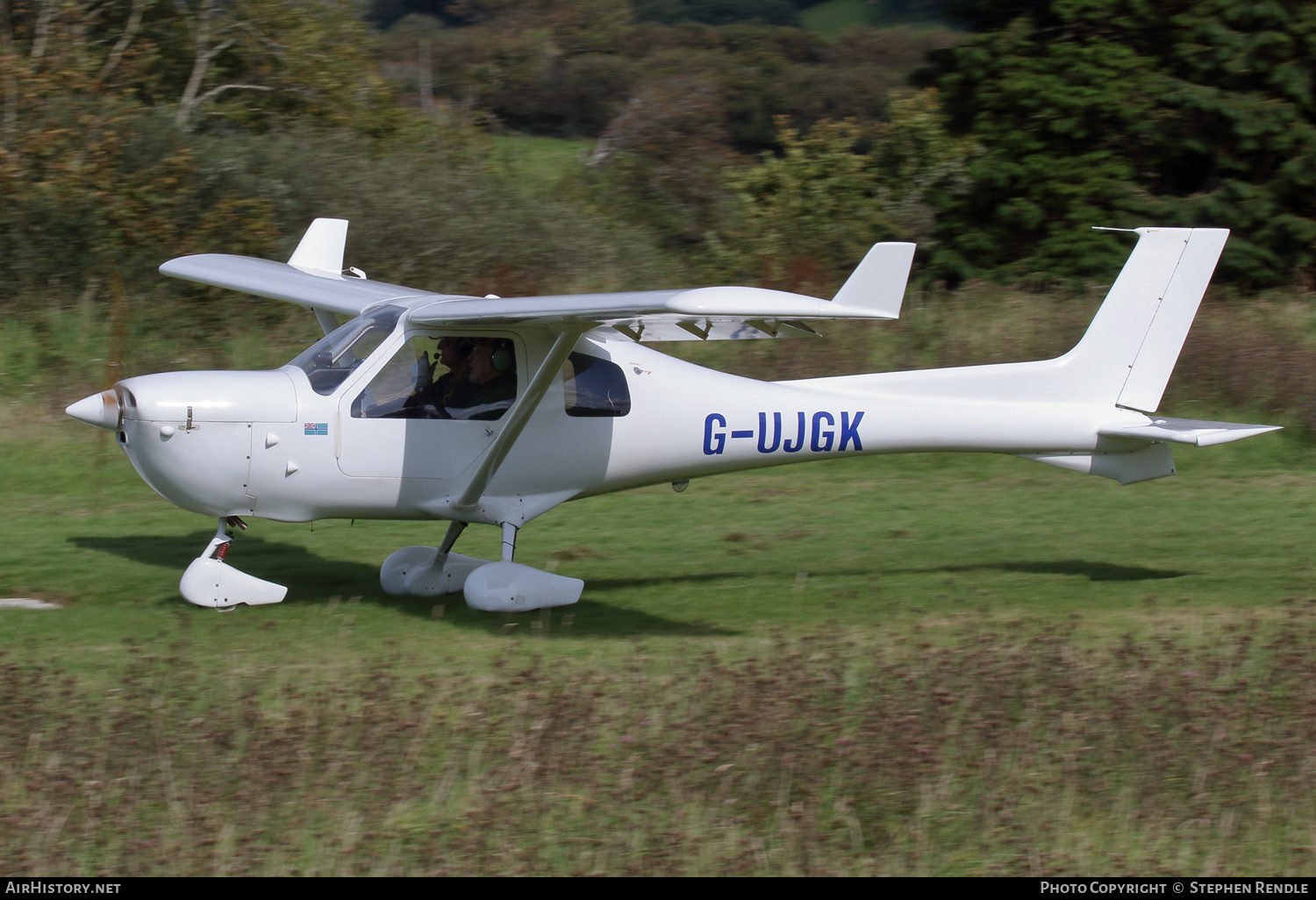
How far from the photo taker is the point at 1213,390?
15.1 meters

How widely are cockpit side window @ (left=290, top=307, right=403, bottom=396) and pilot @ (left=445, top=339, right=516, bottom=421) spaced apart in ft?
1.88

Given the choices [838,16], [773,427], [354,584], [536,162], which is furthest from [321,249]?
[838,16]

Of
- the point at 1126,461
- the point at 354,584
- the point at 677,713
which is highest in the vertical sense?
the point at 1126,461

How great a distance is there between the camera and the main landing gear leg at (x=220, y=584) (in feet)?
26.7

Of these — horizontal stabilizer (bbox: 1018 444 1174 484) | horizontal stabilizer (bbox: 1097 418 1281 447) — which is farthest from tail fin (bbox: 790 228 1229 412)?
horizontal stabilizer (bbox: 1018 444 1174 484)

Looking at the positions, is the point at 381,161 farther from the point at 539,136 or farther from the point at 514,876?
the point at 539,136

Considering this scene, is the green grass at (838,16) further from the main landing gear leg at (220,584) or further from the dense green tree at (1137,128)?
the main landing gear leg at (220,584)

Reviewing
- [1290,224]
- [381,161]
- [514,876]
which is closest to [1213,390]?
[1290,224]

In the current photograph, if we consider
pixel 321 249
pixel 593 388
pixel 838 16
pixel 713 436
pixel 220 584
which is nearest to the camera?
pixel 220 584

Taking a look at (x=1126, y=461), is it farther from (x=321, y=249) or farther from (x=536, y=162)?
(x=536, y=162)

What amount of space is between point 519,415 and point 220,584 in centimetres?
221

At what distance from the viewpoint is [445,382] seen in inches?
325

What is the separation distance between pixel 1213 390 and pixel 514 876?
41.9 ft

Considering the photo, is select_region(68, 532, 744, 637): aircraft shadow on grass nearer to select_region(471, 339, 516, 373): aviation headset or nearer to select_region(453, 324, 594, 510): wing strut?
select_region(453, 324, 594, 510): wing strut
